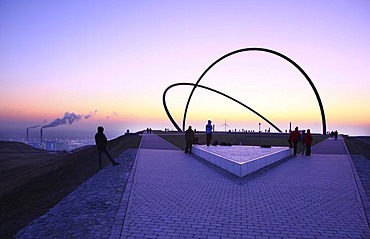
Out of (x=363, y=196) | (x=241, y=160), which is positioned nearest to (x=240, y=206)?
(x=363, y=196)

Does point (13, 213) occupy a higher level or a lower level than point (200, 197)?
lower

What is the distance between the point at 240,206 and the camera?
750 cm

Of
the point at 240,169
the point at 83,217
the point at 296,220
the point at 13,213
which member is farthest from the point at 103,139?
the point at 296,220

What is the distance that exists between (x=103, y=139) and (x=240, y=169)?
16.4 feet

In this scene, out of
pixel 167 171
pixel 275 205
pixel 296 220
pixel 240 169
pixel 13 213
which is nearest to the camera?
pixel 296 220

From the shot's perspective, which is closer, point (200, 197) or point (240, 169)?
point (200, 197)

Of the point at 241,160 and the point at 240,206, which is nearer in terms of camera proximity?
the point at 240,206

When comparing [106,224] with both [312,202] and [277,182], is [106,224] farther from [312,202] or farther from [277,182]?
[277,182]

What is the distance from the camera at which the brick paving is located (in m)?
5.94

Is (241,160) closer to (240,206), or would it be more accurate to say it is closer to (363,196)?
(363,196)

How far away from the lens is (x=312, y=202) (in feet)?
26.1

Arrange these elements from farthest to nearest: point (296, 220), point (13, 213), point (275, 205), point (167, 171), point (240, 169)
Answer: point (167, 171) → point (240, 169) → point (13, 213) → point (275, 205) → point (296, 220)

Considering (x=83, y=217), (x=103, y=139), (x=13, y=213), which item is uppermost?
(x=103, y=139)

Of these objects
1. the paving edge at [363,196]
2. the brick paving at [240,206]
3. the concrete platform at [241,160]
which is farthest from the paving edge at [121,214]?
the paving edge at [363,196]
